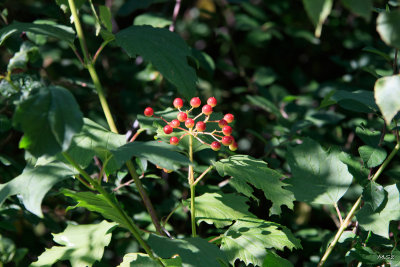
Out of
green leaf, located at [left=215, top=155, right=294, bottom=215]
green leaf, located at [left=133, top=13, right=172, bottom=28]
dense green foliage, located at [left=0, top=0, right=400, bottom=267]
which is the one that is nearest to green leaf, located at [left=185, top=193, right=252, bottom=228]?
dense green foliage, located at [left=0, top=0, right=400, bottom=267]

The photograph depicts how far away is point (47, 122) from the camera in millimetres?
915

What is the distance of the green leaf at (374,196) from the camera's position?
146 cm

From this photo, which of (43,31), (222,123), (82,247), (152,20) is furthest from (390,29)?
(152,20)

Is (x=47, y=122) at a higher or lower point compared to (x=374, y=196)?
higher

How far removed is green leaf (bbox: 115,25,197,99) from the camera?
1.33 meters

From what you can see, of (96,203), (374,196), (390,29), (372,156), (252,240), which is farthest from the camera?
(372,156)

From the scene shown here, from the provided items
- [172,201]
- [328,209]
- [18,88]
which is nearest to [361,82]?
[328,209]

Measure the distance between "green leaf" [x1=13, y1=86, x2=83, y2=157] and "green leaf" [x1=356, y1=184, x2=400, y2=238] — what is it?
3.35ft

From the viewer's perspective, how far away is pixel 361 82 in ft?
8.95

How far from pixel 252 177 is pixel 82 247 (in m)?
0.59

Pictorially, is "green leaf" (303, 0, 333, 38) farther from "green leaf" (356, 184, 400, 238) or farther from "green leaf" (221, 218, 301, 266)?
"green leaf" (356, 184, 400, 238)

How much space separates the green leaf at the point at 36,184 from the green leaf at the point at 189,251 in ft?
0.91

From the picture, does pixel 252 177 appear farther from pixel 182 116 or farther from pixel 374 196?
pixel 374 196

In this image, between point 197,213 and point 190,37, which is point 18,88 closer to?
point 197,213
